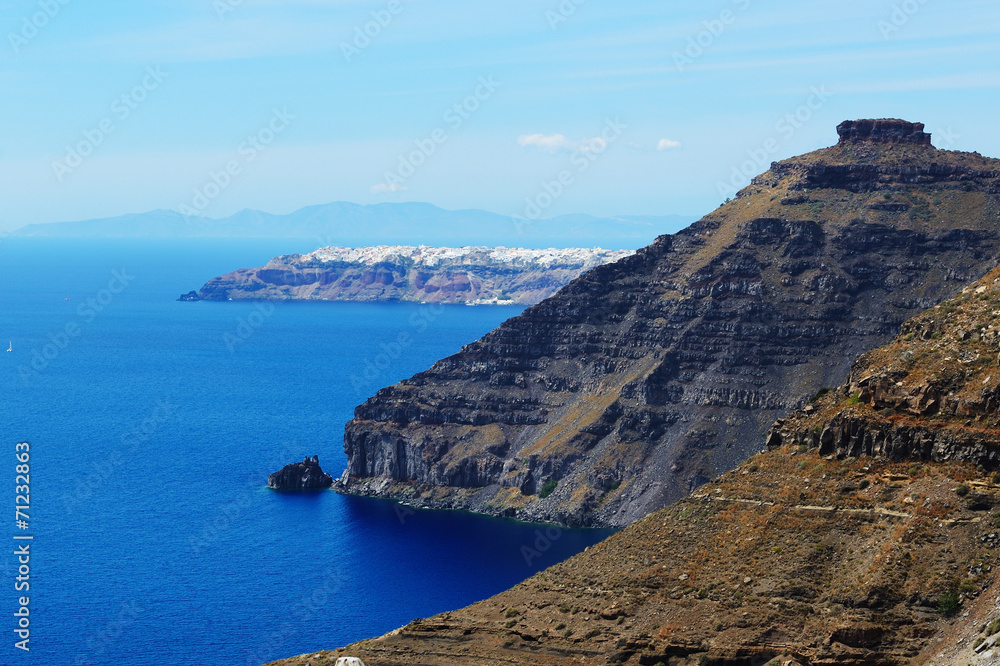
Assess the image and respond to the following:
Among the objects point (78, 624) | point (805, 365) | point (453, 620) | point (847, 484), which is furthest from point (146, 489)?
point (847, 484)

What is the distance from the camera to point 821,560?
66312mm

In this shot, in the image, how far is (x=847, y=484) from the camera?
2788 inches

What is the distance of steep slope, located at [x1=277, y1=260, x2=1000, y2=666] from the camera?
60.8 meters

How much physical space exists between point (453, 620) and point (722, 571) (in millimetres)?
15192

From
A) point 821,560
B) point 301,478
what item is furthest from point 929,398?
point 301,478

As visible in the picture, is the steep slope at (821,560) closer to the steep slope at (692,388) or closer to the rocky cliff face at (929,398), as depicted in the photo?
the rocky cliff face at (929,398)

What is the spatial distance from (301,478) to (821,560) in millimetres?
137795

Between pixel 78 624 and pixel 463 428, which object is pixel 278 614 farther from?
pixel 463 428

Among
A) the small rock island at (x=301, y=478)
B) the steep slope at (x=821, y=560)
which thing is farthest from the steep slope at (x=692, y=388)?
the steep slope at (x=821, y=560)

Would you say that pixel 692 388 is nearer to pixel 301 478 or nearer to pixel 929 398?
pixel 301 478

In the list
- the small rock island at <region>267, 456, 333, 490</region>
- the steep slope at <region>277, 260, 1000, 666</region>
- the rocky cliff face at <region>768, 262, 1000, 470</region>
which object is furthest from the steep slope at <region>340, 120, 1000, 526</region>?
the steep slope at <region>277, 260, 1000, 666</region>

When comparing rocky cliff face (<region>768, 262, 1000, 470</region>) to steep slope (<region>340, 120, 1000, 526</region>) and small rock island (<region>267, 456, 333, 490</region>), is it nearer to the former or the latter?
steep slope (<region>340, 120, 1000, 526</region>)

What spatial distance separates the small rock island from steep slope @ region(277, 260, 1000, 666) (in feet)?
399

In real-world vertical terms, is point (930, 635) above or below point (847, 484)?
below
